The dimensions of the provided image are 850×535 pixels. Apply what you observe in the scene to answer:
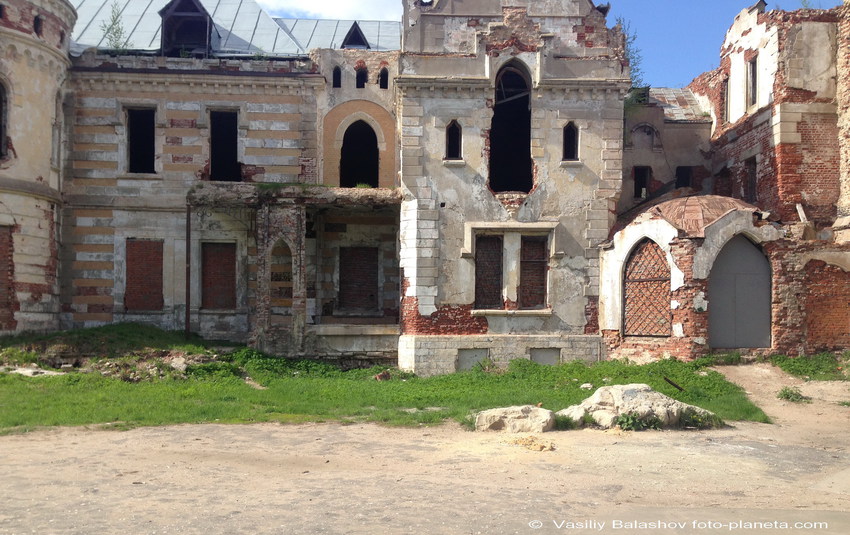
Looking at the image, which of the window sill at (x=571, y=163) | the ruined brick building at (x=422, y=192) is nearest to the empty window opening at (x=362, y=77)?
the ruined brick building at (x=422, y=192)

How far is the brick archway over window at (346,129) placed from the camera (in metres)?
24.0

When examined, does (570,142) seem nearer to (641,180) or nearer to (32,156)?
(641,180)

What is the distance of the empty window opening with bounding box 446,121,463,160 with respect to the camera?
21.2m

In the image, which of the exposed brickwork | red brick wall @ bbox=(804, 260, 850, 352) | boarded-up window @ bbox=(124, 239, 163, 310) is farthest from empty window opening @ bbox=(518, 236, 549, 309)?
boarded-up window @ bbox=(124, 239, 163, 310)

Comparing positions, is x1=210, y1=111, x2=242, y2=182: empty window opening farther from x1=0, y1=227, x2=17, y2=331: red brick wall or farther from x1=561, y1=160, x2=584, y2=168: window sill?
x1=561, y1=160, x2=584, y2=168: window sill

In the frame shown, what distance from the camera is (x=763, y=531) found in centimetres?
775

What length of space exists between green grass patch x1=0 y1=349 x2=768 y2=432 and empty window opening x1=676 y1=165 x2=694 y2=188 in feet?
28.9

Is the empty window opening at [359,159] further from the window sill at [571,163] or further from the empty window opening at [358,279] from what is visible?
the window sill at [571,163]

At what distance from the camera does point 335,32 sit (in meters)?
27.7

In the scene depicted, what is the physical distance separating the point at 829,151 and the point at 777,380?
6.93 meters

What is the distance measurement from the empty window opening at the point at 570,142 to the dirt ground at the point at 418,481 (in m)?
9.60

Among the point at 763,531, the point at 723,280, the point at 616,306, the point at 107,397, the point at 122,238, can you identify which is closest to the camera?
the point at 763,531

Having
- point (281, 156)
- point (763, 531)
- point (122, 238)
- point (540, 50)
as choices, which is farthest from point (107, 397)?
point (540, 50)

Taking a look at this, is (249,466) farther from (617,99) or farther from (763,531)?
(617,99)
